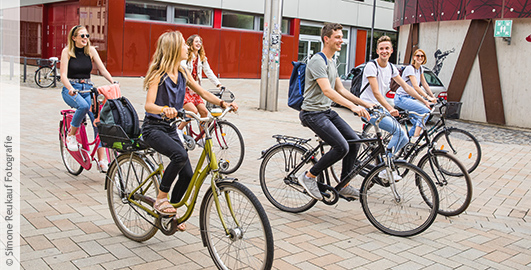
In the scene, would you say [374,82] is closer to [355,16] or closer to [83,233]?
[83,233]

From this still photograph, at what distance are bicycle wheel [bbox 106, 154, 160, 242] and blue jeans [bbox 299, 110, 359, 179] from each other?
1.66 metres

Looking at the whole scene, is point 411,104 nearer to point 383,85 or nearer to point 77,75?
point 383,85

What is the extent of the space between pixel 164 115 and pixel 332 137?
5.65ft

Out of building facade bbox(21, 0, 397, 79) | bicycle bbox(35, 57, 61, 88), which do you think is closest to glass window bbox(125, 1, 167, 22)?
building facade bbox(21, 0, 397, 79)

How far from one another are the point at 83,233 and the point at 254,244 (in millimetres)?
1771

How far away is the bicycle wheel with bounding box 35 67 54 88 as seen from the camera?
17.8m

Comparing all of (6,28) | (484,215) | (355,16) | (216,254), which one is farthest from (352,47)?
(216,254)

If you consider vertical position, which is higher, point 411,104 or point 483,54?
point 483,54

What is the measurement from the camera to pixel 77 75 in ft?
20.6

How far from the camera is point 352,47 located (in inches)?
1267

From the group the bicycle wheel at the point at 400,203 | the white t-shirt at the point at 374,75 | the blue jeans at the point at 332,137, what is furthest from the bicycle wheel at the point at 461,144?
the bicycle wheel at the point at 400,203

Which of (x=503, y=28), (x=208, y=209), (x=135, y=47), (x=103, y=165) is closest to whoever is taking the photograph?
(x=208, y=209)

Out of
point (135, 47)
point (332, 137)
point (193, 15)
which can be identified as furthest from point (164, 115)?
point (193, 15)

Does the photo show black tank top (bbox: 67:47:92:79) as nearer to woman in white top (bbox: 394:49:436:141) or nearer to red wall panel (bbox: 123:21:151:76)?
woman in white top (bbox: 394:49:436:141)
